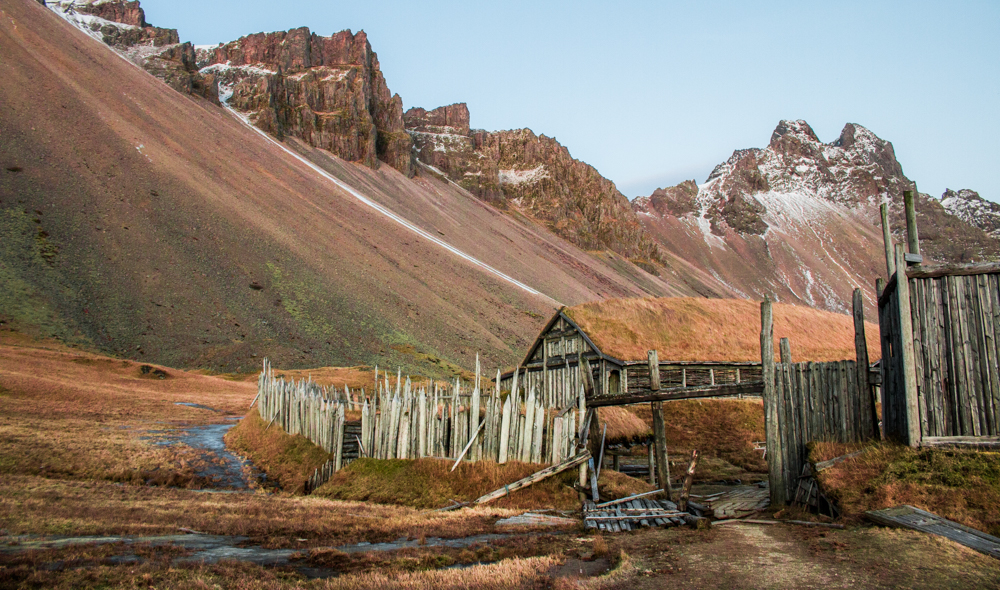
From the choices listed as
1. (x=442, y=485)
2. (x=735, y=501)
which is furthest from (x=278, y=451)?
(x=735, y=501)

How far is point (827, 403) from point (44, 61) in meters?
105

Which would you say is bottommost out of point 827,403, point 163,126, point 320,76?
point 827,403

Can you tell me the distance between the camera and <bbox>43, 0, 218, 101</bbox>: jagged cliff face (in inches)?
4756

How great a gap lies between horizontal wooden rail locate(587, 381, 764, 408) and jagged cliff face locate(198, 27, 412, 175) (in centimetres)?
12755

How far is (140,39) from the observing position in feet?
466

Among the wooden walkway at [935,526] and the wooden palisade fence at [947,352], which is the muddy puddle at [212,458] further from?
the wooden palisade fence at [947,352]

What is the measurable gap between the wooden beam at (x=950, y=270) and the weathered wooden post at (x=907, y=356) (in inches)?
7.3

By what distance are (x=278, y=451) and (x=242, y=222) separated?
59.2 m

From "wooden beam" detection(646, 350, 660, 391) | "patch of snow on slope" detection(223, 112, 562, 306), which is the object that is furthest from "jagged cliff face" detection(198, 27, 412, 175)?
"wooden beam" detection(646, 350, 660, 391)

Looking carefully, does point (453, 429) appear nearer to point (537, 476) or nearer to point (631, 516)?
point (537, 476)

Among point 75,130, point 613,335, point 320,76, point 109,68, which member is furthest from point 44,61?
point 613,335

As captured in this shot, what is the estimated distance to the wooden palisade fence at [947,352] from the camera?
9906mm

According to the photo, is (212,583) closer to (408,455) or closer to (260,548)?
(260,548)

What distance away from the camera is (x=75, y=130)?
71750mm
